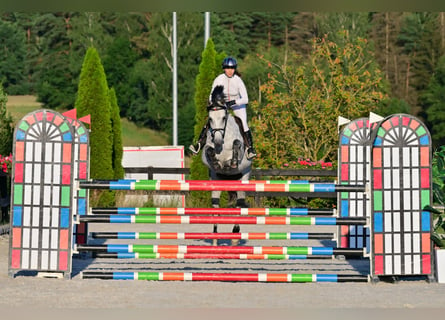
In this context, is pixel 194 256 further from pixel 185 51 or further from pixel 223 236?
pixel 185 51

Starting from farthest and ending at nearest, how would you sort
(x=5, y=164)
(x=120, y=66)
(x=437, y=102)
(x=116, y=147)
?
(x=120, y=66) < (x=437, y=102) < (x=116, y=147) < (x=5, y=164)

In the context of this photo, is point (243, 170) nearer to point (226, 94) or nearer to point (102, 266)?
point (226, 94)

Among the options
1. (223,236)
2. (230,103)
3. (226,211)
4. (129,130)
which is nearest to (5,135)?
(230,103)

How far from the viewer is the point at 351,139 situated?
10.4 metres

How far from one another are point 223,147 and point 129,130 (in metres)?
46.0

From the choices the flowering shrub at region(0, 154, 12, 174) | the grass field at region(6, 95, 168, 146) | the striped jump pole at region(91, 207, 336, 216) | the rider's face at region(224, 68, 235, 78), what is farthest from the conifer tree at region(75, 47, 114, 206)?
the grass field at region(6, 95, 168, 146)

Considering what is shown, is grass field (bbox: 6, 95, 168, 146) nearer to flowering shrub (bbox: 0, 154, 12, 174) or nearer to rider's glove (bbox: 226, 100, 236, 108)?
flowering shrub (bbox: 0, 154, 12, 174)

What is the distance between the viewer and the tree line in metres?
54.0

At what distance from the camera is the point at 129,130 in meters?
56.3

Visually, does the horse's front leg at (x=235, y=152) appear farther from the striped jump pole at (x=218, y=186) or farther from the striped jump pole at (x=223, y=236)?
the striped jump pole at (x=218, y=186)

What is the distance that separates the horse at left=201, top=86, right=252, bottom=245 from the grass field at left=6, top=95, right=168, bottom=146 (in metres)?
42.2

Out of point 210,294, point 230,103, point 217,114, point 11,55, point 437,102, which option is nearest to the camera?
point 210,294

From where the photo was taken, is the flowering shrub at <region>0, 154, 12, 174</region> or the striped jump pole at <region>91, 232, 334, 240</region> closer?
the striped jump pole at <region>91, 232, 334, 240</region>

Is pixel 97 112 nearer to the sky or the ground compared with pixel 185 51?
nearer to the ground
